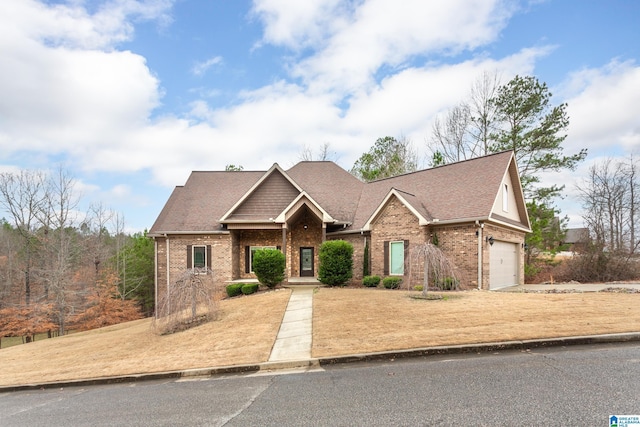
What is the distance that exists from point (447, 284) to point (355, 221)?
6.42m

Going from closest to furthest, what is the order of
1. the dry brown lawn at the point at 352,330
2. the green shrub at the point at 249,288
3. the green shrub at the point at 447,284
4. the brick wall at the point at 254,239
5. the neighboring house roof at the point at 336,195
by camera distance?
the dry brown lawn at the point at 352,330
the green shrub at the point at 447,284
the neighboring house roof at the point at 336,195
the green shrub at the point at 249,288
the brick wall at the point at 254,239

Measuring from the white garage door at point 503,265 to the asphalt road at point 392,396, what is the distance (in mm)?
9279

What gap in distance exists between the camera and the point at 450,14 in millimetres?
13719

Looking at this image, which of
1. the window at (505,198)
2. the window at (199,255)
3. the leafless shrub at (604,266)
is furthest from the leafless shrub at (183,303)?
the leafless shrub at (604,266)

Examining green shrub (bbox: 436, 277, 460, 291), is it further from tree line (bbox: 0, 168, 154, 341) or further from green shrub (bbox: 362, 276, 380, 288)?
tree line (bbox: 0, 168, 154, 341)

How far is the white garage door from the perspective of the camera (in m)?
15.6

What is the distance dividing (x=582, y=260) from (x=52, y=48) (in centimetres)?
2907

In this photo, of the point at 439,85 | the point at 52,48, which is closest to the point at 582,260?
the point at 439,85

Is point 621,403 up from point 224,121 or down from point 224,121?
down

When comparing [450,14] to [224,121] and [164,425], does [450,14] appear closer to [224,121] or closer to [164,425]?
[224,121]

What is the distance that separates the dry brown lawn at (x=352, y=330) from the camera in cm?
729

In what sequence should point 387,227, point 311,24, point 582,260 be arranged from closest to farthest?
1. point 311,24
2. point 387,227
3. point 582,260

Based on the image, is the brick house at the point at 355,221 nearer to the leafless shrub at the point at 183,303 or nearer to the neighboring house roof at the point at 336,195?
the neighboring house roof at the point at 336,195

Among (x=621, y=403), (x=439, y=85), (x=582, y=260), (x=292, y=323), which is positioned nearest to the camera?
(x=621, y=403)
